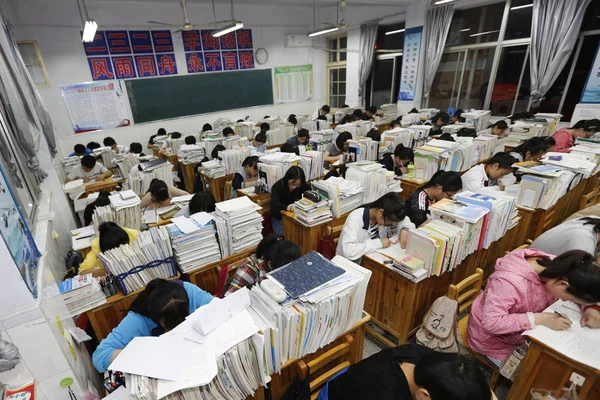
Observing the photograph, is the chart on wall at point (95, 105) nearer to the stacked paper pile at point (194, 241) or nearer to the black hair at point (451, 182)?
Result: the stacked paper pile at point (194, 241)

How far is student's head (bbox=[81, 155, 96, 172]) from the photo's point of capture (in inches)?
183

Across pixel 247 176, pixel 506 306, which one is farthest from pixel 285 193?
pixel 506 306

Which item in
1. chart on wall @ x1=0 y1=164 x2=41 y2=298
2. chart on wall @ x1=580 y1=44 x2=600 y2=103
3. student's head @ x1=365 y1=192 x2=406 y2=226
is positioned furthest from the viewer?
chart on wall @ x1=580 y1=44 x2=600 y2=103

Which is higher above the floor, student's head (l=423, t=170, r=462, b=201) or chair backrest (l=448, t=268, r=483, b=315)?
student's head (l=423, t=170, r=462, b=201)

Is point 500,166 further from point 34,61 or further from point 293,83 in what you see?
point 34,61

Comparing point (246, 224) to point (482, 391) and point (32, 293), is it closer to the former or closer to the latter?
point (32, 293)

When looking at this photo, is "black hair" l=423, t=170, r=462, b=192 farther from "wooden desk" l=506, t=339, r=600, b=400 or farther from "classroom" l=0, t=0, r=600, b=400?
"wooden desk" l=506, t=339, r=600, b=400

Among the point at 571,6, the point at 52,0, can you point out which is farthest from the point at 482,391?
the point at 52,0

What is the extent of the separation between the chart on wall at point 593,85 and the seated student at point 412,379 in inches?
262

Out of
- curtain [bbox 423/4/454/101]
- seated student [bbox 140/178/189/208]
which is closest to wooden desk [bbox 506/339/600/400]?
seated student [bbox 140/178/189/208]

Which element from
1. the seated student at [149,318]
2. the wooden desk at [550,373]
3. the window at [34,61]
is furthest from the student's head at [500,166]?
the window at [34,61]

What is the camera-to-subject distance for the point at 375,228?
8.69 ft

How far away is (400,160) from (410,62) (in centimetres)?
489

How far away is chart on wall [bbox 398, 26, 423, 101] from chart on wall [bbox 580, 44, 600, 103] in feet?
11.1
